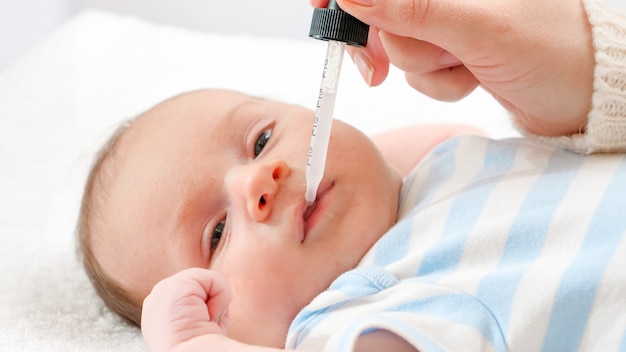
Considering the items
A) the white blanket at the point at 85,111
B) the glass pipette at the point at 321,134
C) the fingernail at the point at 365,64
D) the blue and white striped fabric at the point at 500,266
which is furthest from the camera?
the white blanket at the point at 85,111

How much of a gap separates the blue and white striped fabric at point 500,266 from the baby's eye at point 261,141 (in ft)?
0.74

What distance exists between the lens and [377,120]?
1735 mm

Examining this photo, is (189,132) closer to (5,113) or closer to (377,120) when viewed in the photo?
(377,120)

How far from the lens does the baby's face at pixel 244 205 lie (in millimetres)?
1021

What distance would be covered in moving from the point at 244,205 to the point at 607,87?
48 centimetres

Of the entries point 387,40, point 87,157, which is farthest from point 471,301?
point 87,157

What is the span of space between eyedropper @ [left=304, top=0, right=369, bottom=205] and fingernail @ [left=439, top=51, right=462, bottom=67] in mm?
232

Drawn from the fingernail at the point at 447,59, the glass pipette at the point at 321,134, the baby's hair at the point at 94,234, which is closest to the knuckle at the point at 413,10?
the glass pipette at the point at 321,134

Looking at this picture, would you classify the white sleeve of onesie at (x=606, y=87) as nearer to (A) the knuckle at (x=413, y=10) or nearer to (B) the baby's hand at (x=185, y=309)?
(A) the knuckle at (x=413, y=10)

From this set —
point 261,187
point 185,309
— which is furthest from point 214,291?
point 261,187

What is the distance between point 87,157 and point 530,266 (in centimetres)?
104

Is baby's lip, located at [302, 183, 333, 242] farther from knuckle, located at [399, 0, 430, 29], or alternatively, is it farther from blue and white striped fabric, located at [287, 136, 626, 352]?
knuckle, located at [399, 0, 430, 29]

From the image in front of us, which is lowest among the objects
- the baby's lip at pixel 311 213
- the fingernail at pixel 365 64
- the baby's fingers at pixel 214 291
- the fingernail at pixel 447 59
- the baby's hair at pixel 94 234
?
the baby's hair at pixel 94 234

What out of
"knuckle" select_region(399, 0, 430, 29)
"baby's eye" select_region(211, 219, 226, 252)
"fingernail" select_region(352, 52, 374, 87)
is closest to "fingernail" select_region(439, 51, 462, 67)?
"fingernail" select_region(352, 52, 374, 87)
